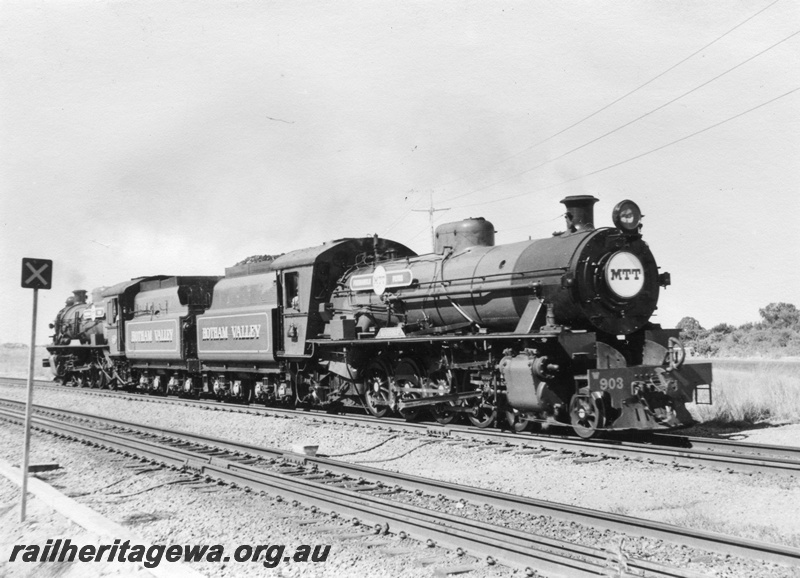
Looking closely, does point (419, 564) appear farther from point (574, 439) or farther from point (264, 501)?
point (574, 439)

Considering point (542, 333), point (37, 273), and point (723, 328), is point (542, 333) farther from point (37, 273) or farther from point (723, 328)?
point (723, 328)

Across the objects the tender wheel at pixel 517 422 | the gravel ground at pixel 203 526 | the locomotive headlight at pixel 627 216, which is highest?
the locomotive headlight at pixel 627 216

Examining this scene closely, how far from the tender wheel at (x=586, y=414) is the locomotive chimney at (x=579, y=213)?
2.75 m

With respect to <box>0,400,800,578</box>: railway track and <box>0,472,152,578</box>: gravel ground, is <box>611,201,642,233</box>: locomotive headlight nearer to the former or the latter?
<box>0,400,800,578</box>: railway track

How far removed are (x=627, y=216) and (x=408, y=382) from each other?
5161mm

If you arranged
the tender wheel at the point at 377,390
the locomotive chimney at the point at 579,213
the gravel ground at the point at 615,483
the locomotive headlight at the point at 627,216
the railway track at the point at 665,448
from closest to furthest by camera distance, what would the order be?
the gravel ground at the point at 615,483, the railway track at the point at 665,448, the locomotive headlight at the point at 627,216, the locomotive chimney at the point at 579,213, the tender wheel at the point at 377,390

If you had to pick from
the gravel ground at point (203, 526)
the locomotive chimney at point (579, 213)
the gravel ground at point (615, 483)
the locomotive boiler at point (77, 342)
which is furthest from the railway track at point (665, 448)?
the locomotive boiler at point (77, 342)

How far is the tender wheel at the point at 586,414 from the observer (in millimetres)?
10055

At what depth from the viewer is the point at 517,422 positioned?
11.7m

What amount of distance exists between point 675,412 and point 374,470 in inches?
179

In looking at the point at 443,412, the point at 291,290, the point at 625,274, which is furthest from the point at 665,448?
the point at 291,290

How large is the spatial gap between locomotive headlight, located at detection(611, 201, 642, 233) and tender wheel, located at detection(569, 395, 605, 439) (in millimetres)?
2693

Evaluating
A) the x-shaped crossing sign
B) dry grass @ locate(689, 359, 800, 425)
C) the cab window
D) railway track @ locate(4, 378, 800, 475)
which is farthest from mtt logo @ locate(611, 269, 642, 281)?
the cab window

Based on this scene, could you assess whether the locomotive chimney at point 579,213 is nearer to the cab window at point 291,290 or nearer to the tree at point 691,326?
the cab window at point 291,290
